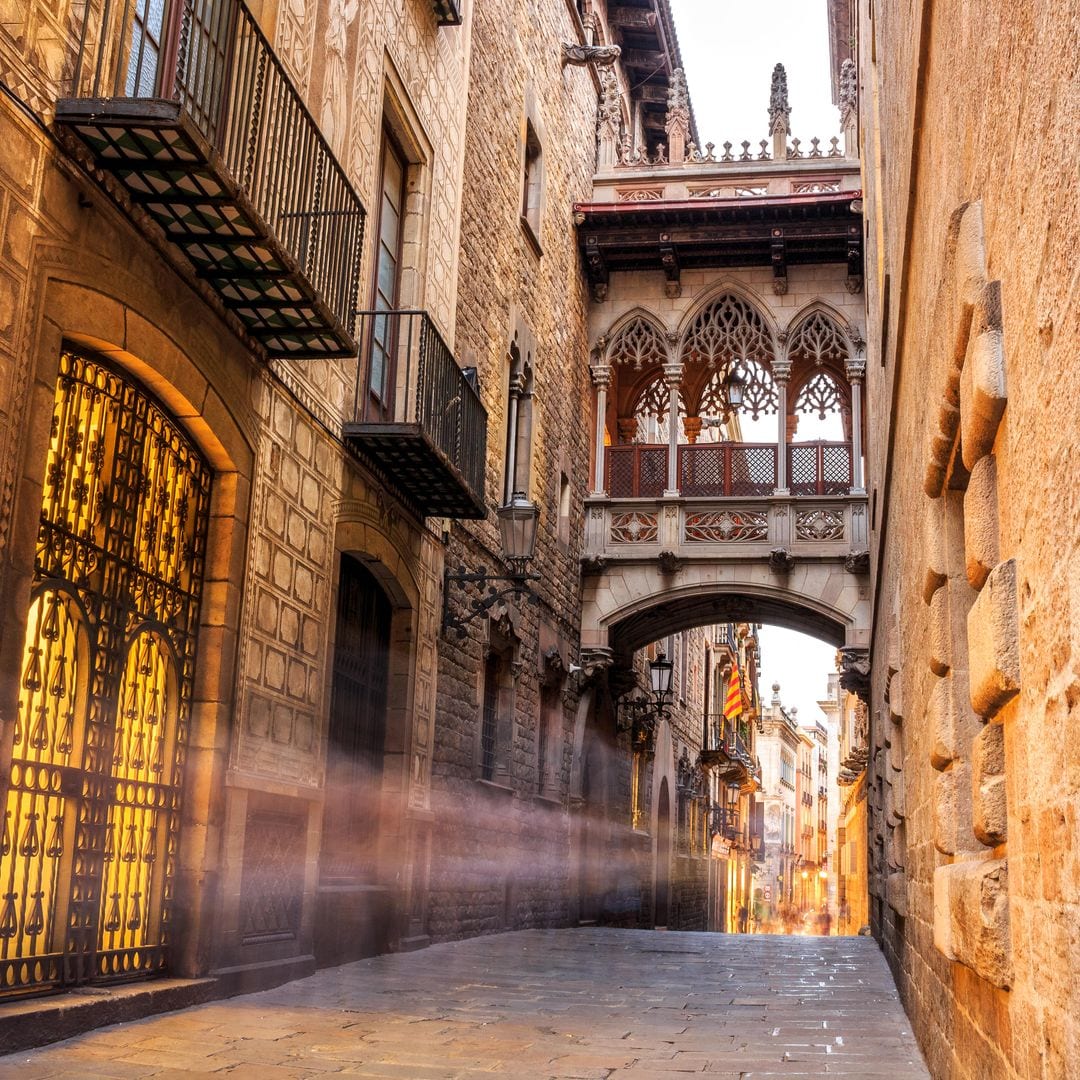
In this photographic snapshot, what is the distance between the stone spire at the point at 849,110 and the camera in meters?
19.6

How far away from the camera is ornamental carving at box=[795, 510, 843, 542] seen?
59.8ft

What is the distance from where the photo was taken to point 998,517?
3.13 metres

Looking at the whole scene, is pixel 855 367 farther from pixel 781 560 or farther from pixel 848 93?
pixel 848 93

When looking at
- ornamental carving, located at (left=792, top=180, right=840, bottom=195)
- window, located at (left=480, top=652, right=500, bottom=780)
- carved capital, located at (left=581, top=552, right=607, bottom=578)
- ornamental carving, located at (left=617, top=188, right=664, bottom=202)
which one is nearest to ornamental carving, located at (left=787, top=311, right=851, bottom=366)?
ornamental carving, located at (left=792, top=180, right=840, bottom=195)

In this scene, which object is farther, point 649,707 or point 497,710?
point 649,707

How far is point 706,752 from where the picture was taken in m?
32.0

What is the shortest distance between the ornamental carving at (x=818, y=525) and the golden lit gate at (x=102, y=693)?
39.3ft

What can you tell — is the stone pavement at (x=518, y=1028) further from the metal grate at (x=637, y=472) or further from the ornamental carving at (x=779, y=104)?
the ornamental carving at (x=779, y=104)

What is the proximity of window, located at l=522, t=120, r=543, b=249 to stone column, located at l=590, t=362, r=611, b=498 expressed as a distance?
3269mm

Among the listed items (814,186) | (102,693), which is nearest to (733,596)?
(814,186)

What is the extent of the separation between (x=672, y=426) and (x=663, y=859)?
11.1 meters

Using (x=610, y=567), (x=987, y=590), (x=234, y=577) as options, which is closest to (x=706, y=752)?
(x=610, y=567)

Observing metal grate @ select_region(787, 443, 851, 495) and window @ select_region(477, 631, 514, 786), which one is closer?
window @ select_region(477, 631, 514, 786)

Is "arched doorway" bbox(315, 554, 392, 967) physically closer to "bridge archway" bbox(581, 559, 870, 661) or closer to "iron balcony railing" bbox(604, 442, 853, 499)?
"bridge archway" bbox(581, 559, 870, 661)
